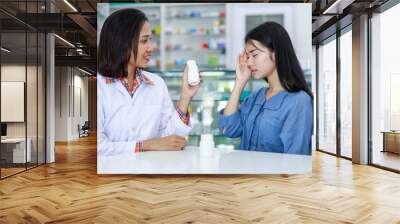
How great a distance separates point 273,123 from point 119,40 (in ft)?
7.79

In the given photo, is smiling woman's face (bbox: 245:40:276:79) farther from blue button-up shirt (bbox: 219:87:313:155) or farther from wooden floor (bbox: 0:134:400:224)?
wooden floor (bbox: 0:134:400:224)

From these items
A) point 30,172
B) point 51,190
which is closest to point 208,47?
point 51,190

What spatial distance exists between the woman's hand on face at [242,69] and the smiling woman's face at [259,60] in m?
0.05

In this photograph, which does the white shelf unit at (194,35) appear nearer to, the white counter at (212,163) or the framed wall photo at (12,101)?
the white counter at (212,163)

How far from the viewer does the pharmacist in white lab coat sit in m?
5.65

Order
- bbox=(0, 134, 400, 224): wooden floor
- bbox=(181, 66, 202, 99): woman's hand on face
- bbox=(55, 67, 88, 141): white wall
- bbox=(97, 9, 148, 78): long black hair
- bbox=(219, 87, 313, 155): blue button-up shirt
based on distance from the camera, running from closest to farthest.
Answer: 1. bbox=(0, 134, 400, 224): wooden floor
2. bbox=(219, 87, 313, 155): blue button-up shirt
3. bbox=(97, 9, 148, 78): long black hair
4. bbox=(181, 66, 202, 99): woman's hand on face
5. bbox=(55, 67, 88, 141): white wall

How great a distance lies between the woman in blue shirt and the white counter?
0.51 ft

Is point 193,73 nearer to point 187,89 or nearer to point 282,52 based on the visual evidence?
point 187,89

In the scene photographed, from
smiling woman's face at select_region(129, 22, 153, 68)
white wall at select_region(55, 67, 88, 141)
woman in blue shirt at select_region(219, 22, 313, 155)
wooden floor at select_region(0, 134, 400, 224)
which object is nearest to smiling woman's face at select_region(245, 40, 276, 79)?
woman in blue shirt at select_region(219, 22, 313, 155)

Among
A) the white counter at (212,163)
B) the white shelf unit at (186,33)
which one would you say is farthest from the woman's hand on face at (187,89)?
the white counter at (212,163)

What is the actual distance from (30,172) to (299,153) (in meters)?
4.14

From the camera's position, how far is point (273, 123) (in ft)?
18.1

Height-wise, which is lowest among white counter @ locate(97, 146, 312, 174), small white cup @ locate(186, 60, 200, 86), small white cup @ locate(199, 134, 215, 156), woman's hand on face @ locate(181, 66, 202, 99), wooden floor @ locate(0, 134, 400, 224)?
wooden floor @ locate(0, 134, 400, 224)

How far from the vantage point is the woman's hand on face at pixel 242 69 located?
565 centimetres
